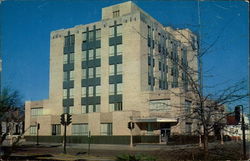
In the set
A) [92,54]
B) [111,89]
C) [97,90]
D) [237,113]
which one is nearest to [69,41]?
[92,54]

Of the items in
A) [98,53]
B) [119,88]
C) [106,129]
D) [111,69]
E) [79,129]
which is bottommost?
[106,129]

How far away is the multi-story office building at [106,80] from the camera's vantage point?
91.0ft

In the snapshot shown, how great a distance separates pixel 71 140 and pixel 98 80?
34.0ft

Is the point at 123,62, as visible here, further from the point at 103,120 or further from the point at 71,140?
the point at 71,140

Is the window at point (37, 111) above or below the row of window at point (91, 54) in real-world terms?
below

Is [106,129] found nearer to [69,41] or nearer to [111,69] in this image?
[111,69]

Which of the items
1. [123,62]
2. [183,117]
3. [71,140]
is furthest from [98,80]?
[183,117]

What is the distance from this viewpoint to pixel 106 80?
40.2 m

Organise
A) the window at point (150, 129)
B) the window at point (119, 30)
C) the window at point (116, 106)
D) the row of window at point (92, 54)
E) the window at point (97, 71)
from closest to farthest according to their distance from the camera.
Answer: the row of window at point (92, 54)
the window at point (97, 71)
the window at point (119, 30)
the window at point (150, 129)
the window at point (116, 106)

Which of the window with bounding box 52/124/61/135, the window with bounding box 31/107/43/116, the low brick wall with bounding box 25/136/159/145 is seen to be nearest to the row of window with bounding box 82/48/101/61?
the window with bounding box 31/107/43/116

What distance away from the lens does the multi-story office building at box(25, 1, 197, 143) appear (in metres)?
27.8

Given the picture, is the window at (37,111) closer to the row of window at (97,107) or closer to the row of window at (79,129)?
the row of window at (79,129)

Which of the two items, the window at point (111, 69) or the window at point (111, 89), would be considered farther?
the window at point (111, 89)

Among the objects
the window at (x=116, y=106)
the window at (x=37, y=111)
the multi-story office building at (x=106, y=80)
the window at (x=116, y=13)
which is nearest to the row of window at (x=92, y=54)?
the multi-story office building at (x=106, y=80)
